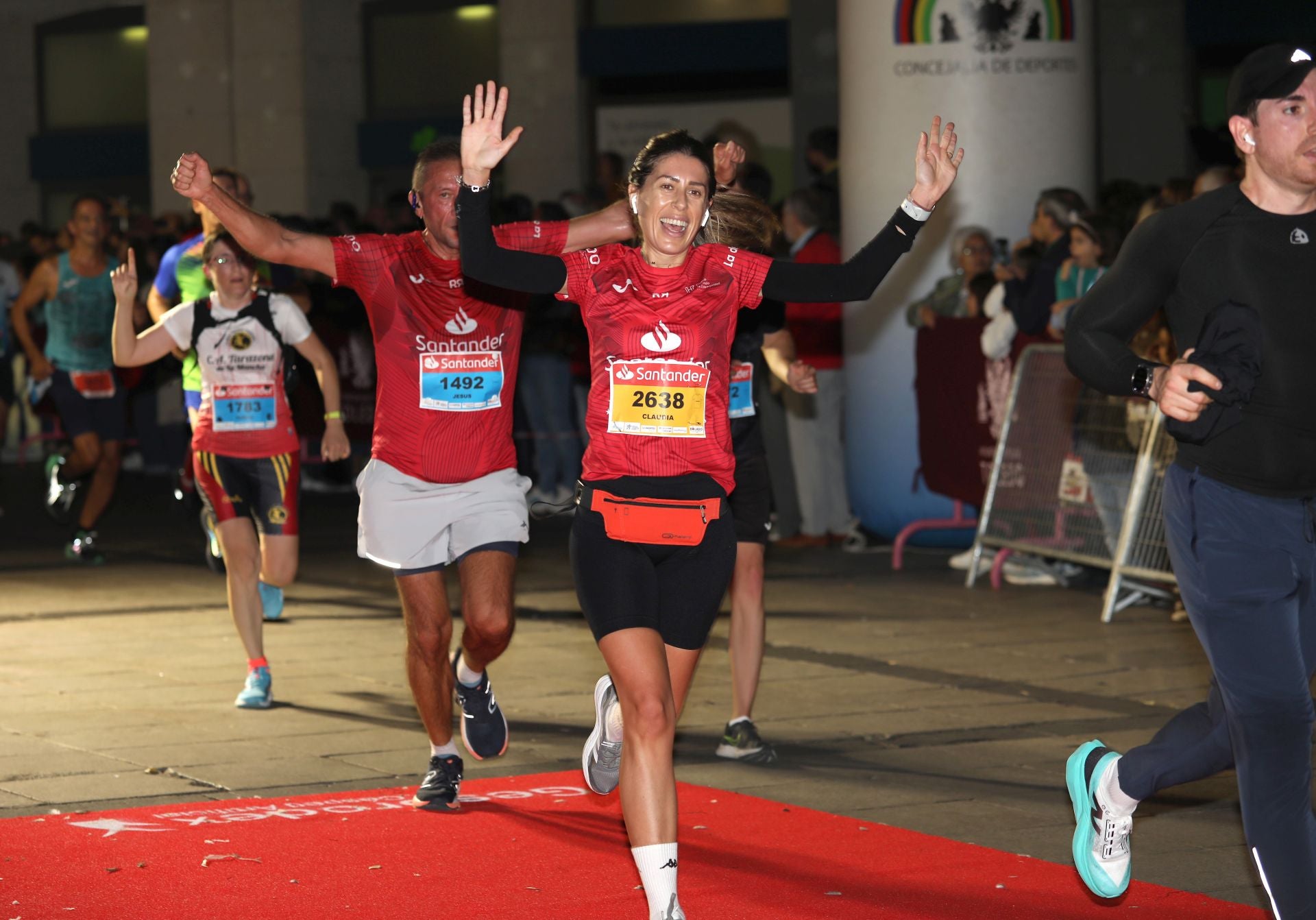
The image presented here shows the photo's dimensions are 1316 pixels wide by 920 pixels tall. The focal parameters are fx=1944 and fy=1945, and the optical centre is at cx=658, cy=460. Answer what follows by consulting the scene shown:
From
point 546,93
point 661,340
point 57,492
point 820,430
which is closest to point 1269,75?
point 661,340

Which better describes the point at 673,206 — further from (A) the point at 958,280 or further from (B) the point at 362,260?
(A) the point at 958,280

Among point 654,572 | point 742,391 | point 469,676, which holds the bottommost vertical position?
point 469,676

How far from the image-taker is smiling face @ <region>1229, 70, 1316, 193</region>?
421 cm

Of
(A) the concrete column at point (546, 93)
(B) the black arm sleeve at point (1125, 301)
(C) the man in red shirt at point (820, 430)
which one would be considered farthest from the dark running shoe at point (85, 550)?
(A) the concrete column at point (546, 93)

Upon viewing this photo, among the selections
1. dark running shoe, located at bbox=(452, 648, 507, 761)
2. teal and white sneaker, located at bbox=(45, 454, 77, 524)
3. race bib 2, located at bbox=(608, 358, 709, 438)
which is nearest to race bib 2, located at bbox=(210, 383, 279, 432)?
dark running shoe, located at bbox=(452, 648, 507, 761)

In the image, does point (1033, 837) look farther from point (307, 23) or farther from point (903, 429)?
point (307, 23)

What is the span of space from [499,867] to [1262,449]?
246 cm

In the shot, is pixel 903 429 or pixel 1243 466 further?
pixel 903 429

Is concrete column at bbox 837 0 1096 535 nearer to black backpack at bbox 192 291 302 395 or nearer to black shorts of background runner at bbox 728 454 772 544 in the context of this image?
black backpack at bbox 192 291 302 395

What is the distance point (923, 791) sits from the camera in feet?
21.0

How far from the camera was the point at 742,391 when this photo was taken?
7.03 metres

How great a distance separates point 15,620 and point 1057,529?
5.65 m

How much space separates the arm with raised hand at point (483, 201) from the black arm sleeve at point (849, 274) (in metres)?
0.66

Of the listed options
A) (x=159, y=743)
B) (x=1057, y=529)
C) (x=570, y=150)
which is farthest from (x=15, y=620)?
(x=570, y=150)
